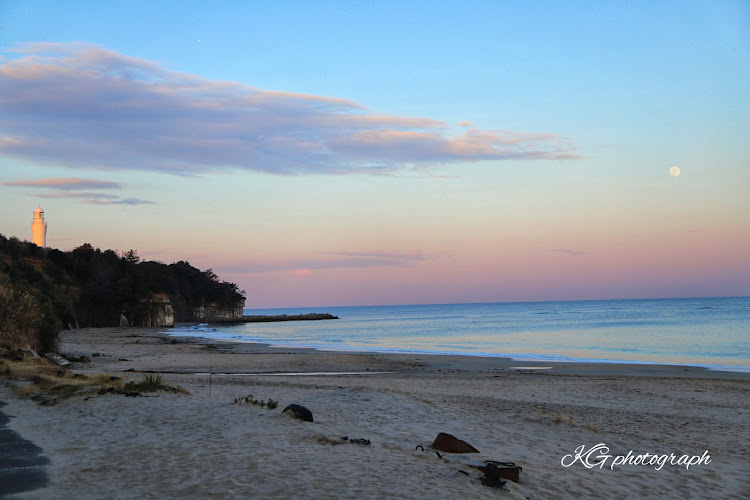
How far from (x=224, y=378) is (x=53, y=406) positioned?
10.1 m

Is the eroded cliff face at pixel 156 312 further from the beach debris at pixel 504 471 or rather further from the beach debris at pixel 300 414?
the beach debris at pixel 504 471

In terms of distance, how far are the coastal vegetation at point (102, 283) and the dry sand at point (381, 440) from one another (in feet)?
117

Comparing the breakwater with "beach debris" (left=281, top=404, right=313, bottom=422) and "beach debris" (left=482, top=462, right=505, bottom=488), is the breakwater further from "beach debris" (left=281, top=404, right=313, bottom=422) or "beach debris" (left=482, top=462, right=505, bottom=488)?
"beach debris" (left=482, top=462, right=505, bottom=488)

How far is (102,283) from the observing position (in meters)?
83.1

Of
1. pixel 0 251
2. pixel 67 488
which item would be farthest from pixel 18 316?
pixel 0 251

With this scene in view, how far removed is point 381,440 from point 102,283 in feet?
265

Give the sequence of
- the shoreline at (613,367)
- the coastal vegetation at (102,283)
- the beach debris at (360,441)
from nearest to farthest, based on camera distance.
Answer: the beach debris at (360,441) < the shoreline at (613,367) < the coastal vegetation at (102,283)

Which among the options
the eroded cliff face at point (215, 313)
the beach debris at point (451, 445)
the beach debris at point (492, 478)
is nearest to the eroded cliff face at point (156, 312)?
the eroded cliff face at point (215, 313)

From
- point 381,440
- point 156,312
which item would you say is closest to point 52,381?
point 381,440

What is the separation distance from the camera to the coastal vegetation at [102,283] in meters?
63.0

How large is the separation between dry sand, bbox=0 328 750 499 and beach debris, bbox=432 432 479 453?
0.28 m

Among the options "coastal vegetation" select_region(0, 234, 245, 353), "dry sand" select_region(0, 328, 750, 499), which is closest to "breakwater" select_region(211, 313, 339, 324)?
"coastal vegetation" select_region(0, 234, 245, 353)

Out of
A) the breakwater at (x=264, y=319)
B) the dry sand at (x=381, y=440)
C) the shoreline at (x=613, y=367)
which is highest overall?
the dry sand at (x=381, y=440)

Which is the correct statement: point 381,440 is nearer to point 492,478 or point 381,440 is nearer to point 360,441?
point 360,441
